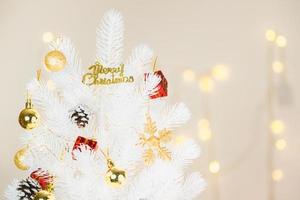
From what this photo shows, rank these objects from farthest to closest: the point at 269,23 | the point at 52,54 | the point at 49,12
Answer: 1. the point at 49,12
2. the point at 269,23
3. the point at 52,54

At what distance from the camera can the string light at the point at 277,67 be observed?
6.30ft

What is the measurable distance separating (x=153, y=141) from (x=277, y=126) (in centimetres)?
62

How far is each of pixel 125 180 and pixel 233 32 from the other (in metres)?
0.84

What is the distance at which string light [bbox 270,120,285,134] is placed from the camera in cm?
192

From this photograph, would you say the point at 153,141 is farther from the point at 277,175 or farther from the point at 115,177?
the point at 277,175

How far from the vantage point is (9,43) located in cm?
219

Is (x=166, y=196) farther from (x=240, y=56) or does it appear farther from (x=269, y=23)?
(x=269, y=23)

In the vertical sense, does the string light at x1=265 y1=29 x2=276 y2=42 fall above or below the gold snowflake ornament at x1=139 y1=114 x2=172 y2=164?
above

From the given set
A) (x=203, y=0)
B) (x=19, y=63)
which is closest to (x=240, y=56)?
(x=203, y=0)

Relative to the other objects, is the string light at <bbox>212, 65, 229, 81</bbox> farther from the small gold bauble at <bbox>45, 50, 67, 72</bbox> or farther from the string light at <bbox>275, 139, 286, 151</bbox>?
the small gold bauble at <bbox>45, 50, 67, 72</bbox>

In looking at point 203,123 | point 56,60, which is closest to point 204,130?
point 203,123

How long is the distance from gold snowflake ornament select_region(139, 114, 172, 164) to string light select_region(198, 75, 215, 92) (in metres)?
0.46

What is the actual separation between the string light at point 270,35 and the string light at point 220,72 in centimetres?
21

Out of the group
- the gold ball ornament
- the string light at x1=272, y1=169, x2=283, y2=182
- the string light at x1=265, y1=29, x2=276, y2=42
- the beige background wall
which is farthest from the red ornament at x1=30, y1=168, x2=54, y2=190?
the string light at x1=265, y1=29, x2=276, y2=42
